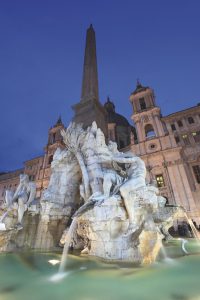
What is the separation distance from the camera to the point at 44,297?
2.67 m

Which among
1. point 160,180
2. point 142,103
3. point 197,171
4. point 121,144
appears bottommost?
point 160,180

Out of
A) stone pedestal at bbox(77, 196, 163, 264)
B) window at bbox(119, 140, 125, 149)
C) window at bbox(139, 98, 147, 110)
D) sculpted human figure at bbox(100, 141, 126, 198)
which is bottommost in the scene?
stone pedestal at bbox(77, 196, 163, 264)

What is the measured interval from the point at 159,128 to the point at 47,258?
1064 inches

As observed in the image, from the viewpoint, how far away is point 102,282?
10.4ft

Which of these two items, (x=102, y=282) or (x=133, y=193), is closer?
(x=102, y=282)

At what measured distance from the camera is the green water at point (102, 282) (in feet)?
8.76

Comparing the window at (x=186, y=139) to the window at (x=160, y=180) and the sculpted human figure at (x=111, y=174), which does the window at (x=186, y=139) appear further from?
the sculpted human figure at (x=111, y=174)

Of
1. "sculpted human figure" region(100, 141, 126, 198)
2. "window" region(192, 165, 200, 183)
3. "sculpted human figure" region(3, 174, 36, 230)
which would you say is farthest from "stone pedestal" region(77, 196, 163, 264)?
"window" region(192, 165, 200, 183)

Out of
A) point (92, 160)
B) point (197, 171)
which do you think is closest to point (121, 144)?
point (197, 171)

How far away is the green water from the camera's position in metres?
2.67

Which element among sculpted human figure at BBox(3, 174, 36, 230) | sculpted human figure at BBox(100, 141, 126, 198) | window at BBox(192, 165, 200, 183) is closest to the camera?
sculpted human figure at BBox(100, 141, 126, 198)

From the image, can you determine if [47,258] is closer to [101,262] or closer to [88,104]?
[101,262]

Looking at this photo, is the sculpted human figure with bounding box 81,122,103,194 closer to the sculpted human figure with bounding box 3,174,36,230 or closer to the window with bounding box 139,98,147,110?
the sculpted human figure with bounding box 3,174,36,230

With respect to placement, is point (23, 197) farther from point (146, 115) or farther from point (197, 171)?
point (146, 115)
